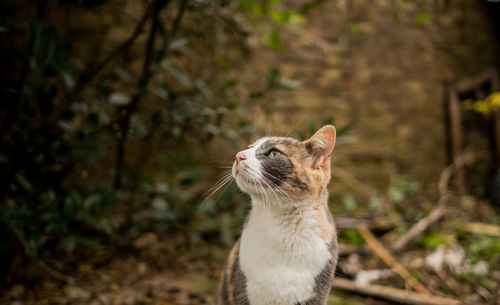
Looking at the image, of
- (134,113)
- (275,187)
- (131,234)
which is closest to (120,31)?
(134,113)

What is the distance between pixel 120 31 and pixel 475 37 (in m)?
6.34

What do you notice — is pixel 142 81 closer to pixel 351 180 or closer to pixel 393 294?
pixel 393 294

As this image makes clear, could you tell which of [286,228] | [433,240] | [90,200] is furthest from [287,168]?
[433,240]

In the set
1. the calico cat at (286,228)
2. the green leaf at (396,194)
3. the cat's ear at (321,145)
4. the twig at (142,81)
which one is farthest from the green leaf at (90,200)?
the green leaf at (396,194)

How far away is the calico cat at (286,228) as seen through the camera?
5.35 feet

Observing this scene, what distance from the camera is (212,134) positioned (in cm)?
304

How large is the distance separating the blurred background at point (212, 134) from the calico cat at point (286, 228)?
2.88ft

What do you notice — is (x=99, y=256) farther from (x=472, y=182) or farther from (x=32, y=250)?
(x=472, y=182)

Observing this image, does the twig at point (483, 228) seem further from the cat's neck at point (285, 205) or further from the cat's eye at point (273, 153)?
the cat's eye at point (273, 153)

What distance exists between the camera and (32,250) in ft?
7.62

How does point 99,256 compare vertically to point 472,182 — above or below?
below

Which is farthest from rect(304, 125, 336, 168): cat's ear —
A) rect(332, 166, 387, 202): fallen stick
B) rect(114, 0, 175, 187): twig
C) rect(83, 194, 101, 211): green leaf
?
rect(332, 166, 387, 202): fallen stick

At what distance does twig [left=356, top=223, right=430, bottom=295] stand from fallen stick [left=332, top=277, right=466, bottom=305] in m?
0.09

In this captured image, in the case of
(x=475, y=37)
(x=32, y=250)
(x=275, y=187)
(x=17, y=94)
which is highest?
(x=475, y=37)
